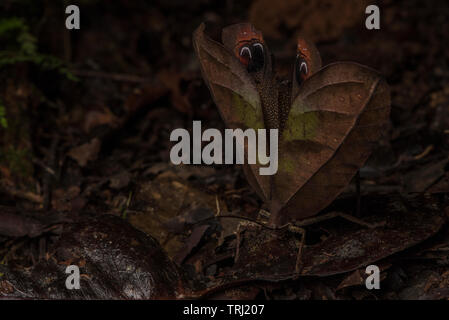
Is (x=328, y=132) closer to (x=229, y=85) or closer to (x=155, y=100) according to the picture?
(x=229, y=85)

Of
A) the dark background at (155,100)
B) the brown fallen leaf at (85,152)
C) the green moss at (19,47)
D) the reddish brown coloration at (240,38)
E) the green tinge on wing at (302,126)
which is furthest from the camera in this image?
the green moss at (19,47)

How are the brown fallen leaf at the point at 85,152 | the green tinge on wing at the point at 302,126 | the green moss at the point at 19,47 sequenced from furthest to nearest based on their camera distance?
Answer: 1. the green moss at the point at 19,47
2. the brown fallen leaf at the point at 85,152
3. the green tinge on wing at the point at 302,126

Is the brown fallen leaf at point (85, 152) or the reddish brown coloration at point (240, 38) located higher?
the reddish brown coloration at point (240, 38)

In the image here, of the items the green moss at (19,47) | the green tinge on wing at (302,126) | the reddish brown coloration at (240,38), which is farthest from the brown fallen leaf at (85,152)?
the green tinge on wing at (302,126)

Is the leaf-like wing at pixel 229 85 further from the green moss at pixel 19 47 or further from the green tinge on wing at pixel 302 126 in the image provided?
the green moss at pixel 19 47

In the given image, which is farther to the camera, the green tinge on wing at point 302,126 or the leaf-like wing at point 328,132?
the green tinge on wing at point 302,126

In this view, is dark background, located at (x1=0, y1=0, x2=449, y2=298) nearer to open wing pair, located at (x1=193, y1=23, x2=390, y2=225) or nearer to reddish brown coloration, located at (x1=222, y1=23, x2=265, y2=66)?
open wing pair, located at (x1=193, y1=23, x2=390, y2=225)

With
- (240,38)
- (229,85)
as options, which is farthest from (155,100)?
(229,85)
